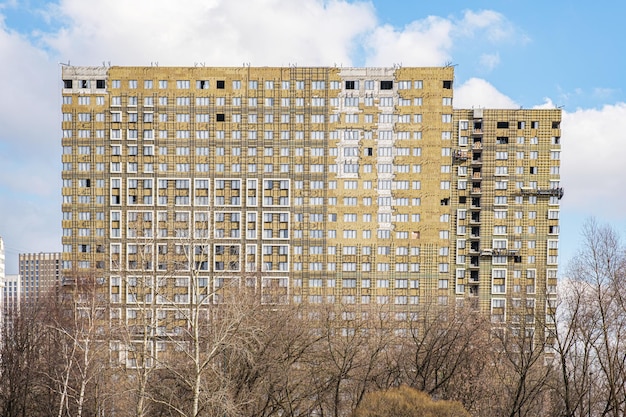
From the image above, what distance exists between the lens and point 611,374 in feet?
112

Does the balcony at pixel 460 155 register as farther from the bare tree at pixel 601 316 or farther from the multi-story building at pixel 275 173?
the bare tree at pixel 601 316

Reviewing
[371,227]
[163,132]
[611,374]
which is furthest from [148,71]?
[611,374]

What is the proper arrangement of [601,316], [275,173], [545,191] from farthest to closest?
[545,191] → [275,173] → [601,316]

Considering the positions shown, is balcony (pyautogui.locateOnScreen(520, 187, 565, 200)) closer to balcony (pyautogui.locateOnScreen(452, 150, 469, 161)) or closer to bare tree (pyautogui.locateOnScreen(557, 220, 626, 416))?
balcony (pyautogui.locateOnScreen(452, 150, 469, 161))

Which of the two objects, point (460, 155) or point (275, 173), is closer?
point (275, 173)

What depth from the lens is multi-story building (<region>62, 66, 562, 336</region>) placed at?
82.8 m

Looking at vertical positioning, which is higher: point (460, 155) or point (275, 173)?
point (460, 155)

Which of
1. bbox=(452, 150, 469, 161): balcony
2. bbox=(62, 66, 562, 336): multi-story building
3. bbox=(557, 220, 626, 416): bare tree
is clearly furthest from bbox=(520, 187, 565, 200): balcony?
bbox=(557, 220, 626, 416): bare tree

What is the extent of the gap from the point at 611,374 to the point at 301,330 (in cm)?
2231

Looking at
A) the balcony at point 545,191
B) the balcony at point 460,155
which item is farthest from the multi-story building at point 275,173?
the balcony at point 545,191

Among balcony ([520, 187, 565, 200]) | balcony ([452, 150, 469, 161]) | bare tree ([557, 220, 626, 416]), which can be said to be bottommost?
bare tree ([557, 220, 626, 416])

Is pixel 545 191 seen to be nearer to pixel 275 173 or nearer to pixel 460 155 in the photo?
pixel 460 155

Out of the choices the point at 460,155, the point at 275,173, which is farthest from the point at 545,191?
the point at 275,173

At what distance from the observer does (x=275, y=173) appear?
83.7m
